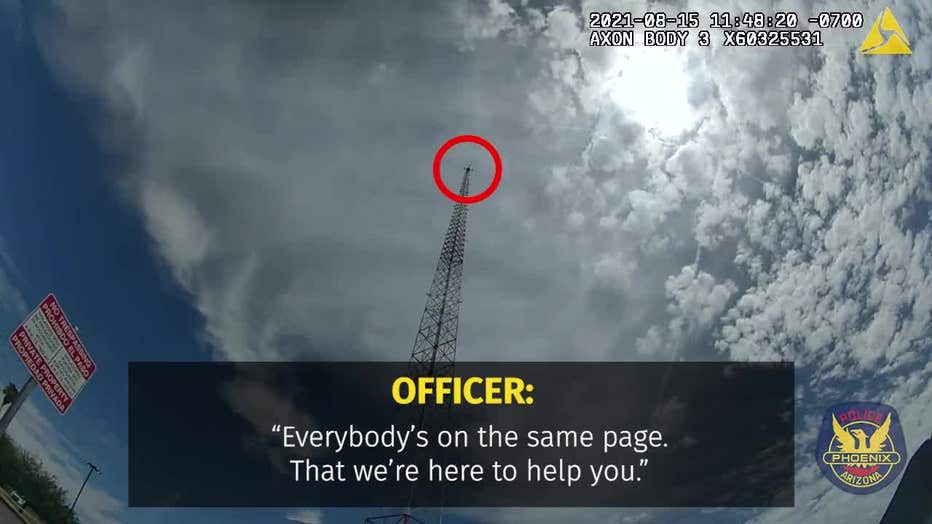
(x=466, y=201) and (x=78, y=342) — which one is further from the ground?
(x=466, y=201)

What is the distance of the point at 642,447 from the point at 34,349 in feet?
39.1

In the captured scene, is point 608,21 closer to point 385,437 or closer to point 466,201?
point 466,201

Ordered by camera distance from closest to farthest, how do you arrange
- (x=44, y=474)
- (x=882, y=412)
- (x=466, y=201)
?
(x=882, y=412)
(x=466, y=201)
(x=44, y=474)

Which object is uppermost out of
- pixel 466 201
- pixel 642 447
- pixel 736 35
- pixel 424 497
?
pixel 736 35

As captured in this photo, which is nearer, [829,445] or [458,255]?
[829,445]

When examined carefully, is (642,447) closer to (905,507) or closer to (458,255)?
(458,255)

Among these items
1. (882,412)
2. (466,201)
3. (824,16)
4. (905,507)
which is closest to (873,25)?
(824,16)

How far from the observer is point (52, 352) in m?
10.7

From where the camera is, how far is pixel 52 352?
10688mm

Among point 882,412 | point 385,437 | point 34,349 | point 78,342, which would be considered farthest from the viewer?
point 882,412

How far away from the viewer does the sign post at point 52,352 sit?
10125 millimetres

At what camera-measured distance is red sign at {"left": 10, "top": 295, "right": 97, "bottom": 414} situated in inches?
399

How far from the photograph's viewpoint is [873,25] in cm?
1316

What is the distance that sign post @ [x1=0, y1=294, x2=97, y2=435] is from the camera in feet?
33.2
